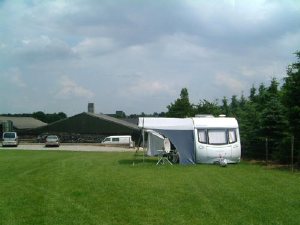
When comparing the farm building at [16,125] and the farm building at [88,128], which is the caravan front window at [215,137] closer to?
the farm building at [88,128]

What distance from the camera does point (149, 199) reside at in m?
12.2

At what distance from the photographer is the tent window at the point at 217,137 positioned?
25.8 meters

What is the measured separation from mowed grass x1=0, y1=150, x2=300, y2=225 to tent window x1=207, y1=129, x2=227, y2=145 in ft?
25.8

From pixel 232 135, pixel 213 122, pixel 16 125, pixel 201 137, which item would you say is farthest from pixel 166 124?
pixel 16 125

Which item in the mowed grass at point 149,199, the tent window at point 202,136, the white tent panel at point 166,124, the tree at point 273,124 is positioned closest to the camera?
the mowed grass at point 149,199

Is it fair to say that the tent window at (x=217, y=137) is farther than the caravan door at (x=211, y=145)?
Yes

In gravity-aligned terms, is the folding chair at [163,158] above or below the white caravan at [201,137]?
below

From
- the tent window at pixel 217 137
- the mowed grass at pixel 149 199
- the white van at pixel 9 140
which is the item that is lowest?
the mowed grass at pixel 149 199

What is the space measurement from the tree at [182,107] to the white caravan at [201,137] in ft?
96.2

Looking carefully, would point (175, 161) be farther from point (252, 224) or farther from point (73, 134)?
point (73, 134)

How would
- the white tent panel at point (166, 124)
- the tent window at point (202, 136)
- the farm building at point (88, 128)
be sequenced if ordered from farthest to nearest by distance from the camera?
the farm building at point (88, 128) < the white tent panel at point (166, 124) < the tent window at point (202, 136)

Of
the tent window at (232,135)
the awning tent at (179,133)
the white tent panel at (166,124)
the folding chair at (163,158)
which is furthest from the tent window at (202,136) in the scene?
the folding chair at (163,158)

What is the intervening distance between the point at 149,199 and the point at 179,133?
14.2 m

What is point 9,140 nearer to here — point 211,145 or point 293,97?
point 211,145
